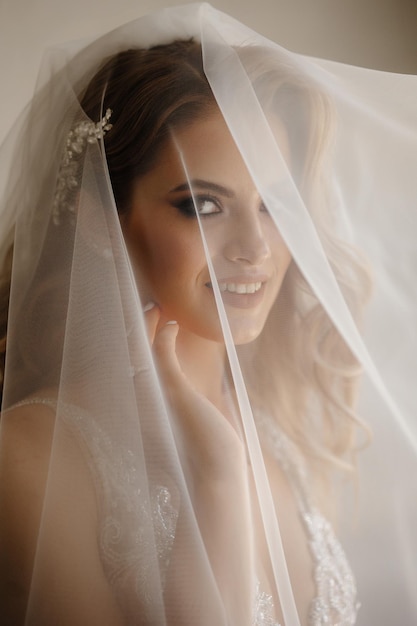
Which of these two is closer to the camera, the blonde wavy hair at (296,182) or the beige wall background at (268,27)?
the blonde wavy hair at (296,182)

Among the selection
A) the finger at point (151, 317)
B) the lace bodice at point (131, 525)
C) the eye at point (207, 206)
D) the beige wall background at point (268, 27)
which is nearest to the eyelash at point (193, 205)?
the eye at point (207, 206)

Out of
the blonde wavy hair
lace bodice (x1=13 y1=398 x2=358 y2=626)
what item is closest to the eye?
the blonde wavy hair

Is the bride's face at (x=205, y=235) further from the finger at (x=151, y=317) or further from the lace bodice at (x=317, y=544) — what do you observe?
the lace bodice at (x=317, y=544)

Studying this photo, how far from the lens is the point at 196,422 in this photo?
87 centimetres

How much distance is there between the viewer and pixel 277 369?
0.87 metres

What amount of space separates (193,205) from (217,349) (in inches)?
7.7

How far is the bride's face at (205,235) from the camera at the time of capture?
816mm

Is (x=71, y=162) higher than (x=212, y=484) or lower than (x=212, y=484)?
higher

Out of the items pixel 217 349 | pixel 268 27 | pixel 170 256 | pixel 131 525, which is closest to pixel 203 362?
pixel 217 349

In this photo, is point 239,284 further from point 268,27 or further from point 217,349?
point 268,27

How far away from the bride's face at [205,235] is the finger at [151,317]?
0.01 meters

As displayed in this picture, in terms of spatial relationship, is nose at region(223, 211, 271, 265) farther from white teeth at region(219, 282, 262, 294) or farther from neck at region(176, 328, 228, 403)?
neck at region(176, 328, 228, 403)

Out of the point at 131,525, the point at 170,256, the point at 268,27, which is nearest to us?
the point at 131,525

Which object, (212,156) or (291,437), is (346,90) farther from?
Answer: (291,437)
